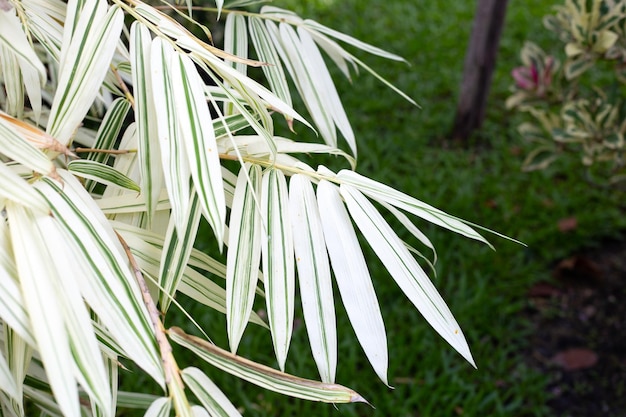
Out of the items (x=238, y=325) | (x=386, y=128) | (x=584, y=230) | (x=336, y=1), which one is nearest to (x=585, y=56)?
(x=584, y=230)

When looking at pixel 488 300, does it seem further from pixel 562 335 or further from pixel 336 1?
pixel 336 1

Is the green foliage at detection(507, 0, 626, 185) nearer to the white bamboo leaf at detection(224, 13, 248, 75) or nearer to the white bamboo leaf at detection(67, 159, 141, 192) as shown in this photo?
the white bamboo leaf at detection(224, 13, 248, 75)

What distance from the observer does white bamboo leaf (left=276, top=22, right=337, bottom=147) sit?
37.2 inches

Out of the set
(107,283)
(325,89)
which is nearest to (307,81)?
(325,89)

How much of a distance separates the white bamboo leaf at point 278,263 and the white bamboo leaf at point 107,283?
0.38 feet

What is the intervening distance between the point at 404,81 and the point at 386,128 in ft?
1.20

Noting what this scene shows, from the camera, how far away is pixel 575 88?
1.94m

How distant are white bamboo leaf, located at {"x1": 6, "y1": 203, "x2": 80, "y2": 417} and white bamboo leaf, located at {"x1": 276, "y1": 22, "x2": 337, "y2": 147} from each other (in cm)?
48

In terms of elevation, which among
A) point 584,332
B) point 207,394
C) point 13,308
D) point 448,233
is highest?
point 13,308

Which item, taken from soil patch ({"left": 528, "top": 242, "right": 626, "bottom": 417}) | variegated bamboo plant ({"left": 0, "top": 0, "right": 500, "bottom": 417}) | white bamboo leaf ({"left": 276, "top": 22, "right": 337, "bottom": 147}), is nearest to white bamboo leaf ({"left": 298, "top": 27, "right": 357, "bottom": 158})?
white bamboo leaf ({"left": 276, "top": 22, "right": 337, "bottom": 147})

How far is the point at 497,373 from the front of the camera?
1.79 meters

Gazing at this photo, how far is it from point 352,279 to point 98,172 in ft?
0.93

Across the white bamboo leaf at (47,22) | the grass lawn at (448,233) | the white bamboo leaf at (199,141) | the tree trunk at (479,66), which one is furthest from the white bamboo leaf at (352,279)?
the tree trunk at (479,66)

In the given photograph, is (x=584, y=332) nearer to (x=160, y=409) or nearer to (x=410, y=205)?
(x=410, y=205)
